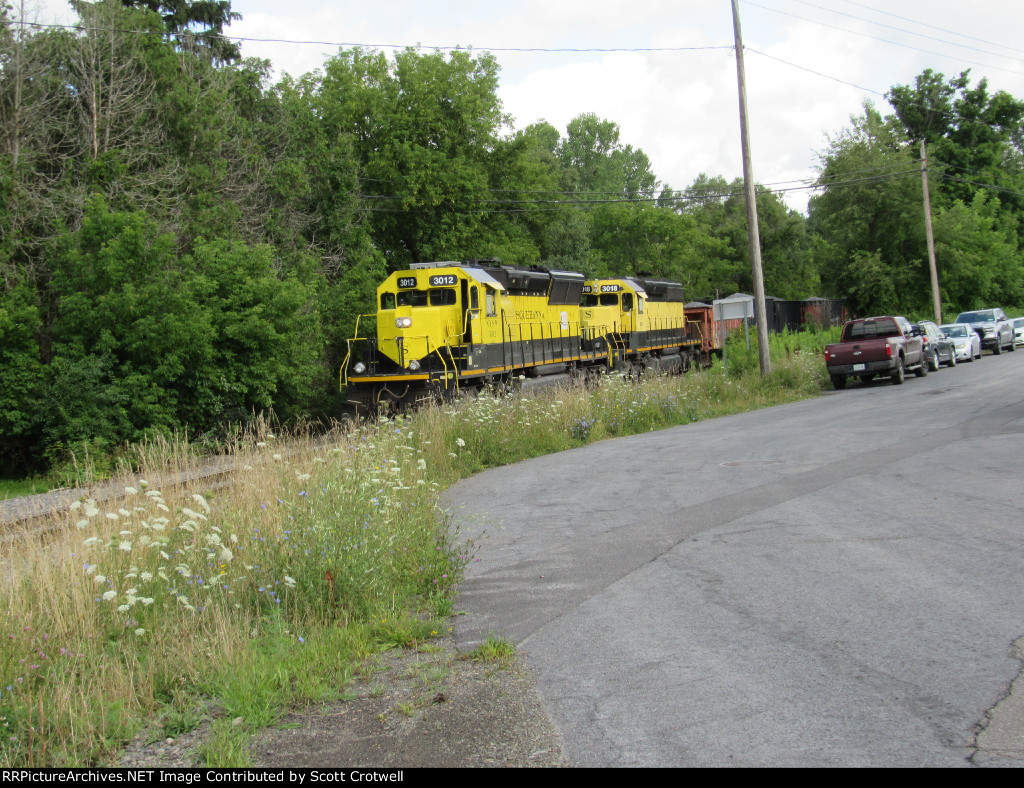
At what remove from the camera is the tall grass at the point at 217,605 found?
15.1ft

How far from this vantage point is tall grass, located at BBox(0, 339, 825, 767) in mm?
4588

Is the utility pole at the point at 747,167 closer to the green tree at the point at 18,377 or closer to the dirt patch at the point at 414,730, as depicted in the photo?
the green tree at the point at 18,377

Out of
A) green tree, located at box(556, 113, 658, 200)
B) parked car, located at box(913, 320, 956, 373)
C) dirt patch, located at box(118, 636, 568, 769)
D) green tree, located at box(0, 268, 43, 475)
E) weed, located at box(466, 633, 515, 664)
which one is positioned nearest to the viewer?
dirt patch, located at box(118, 636, 568, 769)

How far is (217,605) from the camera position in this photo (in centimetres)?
561

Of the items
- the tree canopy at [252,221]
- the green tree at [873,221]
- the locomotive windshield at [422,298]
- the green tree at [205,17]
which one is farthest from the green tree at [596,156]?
the locomotive windshield at [422,298]

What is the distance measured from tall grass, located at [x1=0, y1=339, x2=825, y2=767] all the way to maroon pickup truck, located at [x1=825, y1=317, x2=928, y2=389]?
21.5 m

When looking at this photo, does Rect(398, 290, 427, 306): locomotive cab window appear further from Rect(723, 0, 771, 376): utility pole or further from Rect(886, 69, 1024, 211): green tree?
Rect(886, 69, 1024, 211): green tree

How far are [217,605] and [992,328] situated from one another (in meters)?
45.4

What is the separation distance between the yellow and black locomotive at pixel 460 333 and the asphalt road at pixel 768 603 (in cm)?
846

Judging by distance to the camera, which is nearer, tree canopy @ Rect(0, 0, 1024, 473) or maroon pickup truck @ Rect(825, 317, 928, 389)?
tree canopy @ Rect(0, 0, 1024, 473)

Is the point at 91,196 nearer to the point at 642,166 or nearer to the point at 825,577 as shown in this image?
the point at 825,577

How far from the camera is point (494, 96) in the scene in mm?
43125

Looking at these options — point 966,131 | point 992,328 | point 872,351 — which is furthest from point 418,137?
point 966,131

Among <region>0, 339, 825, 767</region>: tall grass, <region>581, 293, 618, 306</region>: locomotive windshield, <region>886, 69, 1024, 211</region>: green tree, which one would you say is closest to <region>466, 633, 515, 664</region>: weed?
<region>0, 339, 825, 767</region>: tall grass
